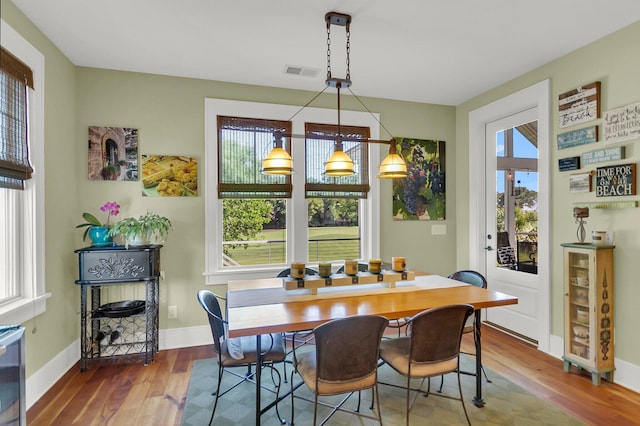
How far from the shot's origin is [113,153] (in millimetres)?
3340

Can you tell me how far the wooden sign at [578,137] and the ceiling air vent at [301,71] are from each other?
240 centimetres

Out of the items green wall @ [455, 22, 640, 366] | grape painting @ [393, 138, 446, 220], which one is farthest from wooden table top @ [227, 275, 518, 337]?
grape painting @ [393, 138, 446, 220]

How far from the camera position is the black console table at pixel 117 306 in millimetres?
2932

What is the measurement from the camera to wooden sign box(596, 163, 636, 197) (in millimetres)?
2590

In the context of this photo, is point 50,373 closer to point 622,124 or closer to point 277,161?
point 277,161

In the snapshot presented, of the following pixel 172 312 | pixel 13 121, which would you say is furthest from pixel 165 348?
pixel 13 121

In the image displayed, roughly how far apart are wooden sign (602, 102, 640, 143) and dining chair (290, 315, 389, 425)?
249cm

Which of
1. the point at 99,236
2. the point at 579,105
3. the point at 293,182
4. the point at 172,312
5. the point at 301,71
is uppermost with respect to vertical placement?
the point at 301,71

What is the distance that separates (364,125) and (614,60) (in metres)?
2.32

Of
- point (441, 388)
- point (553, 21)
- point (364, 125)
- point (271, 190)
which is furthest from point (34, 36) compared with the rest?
point (441, 388)

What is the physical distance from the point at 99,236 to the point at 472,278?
3385 mm

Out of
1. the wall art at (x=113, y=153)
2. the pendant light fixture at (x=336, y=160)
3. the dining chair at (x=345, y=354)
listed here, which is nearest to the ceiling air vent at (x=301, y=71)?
the pendant light fixture at (x=336, y=160)

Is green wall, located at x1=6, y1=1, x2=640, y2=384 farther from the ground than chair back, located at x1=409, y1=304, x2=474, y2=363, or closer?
farther from the ground

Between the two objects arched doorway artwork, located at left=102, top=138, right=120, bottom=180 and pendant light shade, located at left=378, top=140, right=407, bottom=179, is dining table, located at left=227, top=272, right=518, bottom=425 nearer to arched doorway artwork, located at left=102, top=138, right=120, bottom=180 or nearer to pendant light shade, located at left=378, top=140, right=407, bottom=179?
pendant light shade, located at left=378, top=140, right=407, bottom=179
